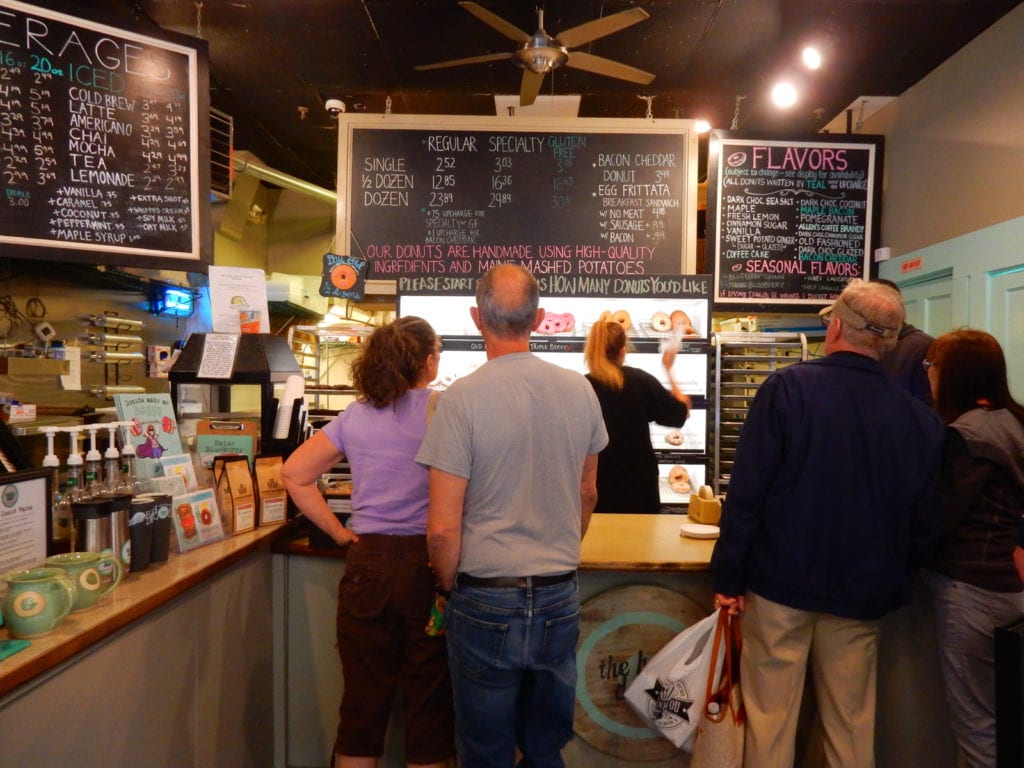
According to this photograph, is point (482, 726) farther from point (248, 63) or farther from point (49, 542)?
point (248, 63)

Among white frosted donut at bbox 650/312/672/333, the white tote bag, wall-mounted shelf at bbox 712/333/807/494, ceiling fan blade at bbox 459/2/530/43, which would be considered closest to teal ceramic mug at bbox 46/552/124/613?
the white tote bag

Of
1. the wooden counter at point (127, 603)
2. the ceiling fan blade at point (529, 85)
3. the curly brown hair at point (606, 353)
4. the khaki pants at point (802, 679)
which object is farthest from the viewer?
the ceiling fan blade at point (529, 85)

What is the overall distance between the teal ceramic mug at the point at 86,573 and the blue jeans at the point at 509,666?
0.85 m

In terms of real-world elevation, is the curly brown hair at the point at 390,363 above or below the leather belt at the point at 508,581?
above

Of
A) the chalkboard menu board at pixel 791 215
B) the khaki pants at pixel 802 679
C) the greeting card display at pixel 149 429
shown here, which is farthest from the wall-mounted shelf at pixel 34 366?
the khaki pants at pixel 802 679

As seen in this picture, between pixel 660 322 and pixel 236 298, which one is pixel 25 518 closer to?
pixel 236 298

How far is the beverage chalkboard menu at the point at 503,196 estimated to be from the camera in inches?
166

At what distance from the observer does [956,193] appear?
145 inches

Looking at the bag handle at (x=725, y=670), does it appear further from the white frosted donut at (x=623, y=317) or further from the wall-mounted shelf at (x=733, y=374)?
the wall-mounted shelf at (x=733, y=374)

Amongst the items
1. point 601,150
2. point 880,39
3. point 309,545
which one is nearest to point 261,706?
point 309,545

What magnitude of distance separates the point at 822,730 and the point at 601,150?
3.37m

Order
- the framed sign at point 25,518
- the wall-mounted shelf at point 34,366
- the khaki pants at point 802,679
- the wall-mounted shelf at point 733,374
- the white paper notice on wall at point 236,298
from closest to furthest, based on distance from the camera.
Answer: the framed sign at point 25,518
the khaki pants at point 802,679
the white paper notice on wall at point 236,298
the wall-mounted shelf at point 733,374
the wall-mounted shelf at point 34,366

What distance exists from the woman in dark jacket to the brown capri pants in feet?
4.98

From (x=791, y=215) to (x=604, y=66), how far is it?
5.38ft
